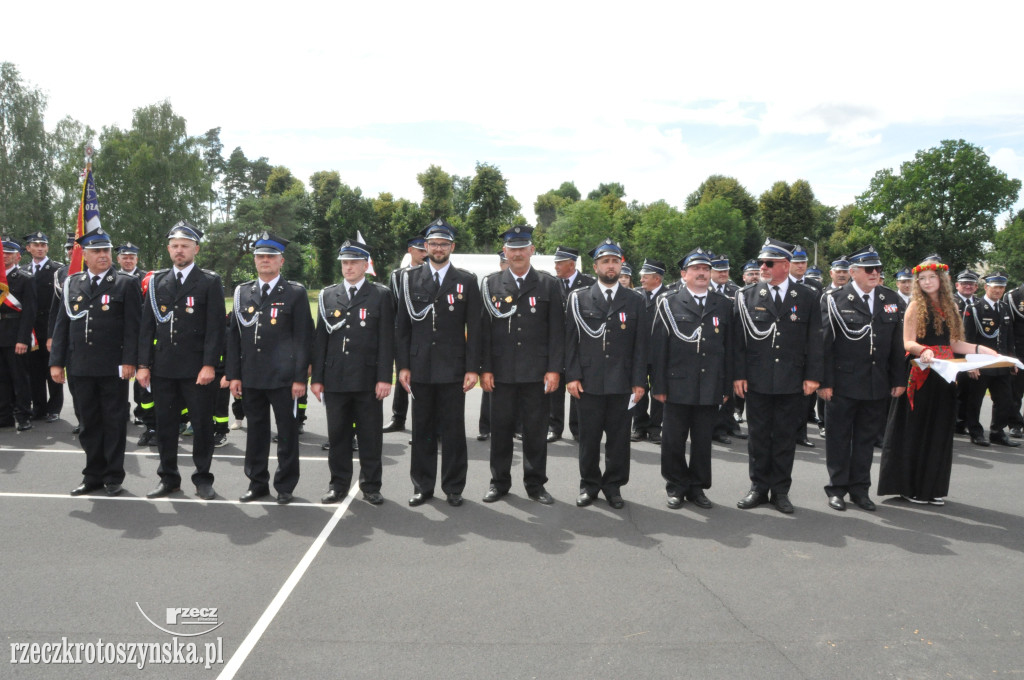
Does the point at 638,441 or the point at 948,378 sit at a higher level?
the point at 948,378

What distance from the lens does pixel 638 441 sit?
933 cm

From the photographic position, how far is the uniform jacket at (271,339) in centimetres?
621

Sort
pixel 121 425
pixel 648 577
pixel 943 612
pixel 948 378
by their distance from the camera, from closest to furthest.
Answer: pixel 943 612 → pixel 648 577 → pixel 948 378 → pixel 121 425

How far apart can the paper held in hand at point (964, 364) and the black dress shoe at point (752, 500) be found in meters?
1.87

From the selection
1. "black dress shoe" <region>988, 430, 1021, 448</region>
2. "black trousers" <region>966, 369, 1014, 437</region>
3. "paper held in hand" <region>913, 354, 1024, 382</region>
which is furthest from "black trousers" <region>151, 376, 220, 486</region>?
"black dress shoe" <region>988, 430, 1021, 448</region>

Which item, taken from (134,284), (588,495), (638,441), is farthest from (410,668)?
(638,441)

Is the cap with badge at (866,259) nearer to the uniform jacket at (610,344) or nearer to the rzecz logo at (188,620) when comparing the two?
the uniform jacket at (610,344)

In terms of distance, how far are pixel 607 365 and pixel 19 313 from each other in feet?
26.5

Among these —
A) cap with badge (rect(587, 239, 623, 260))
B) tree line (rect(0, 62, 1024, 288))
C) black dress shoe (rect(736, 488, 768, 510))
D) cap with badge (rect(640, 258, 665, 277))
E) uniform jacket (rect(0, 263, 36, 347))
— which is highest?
tree line (rect(0, 62, 1024, 288))

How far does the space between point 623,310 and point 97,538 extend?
460 centimetres

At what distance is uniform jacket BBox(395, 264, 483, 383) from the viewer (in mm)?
6254

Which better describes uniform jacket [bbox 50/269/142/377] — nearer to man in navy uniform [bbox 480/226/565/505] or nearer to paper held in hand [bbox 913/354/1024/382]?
man in navy uniform [bbox 480/226/565/505]

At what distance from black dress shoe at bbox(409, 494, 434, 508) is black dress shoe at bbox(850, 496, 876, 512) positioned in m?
3.85

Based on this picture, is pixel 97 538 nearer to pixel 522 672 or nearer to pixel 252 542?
pixel 252 542
